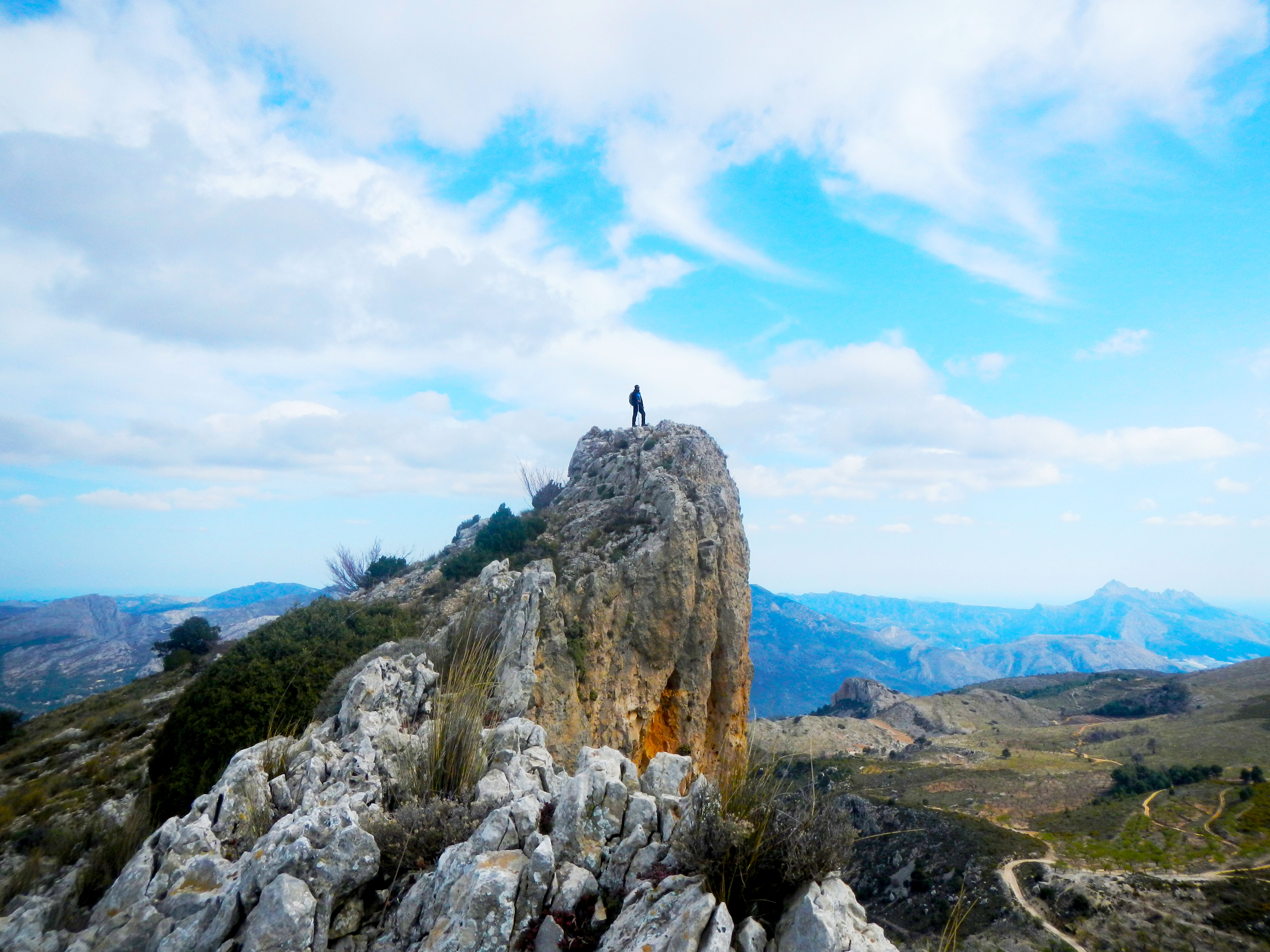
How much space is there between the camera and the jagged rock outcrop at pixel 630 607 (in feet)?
57.7

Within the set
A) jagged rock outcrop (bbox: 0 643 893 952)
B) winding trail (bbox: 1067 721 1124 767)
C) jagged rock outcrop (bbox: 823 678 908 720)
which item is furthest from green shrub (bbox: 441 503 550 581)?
jagged rock outcrop (bbox: 823 678 908 720)

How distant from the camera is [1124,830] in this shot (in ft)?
102

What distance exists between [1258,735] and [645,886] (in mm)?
63970

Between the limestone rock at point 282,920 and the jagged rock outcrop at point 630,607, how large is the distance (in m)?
8.59

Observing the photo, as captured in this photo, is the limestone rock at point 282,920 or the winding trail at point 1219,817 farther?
the winding trail at point 1219,817

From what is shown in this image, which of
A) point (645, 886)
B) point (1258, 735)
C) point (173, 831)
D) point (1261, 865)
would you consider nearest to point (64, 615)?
point (173, 831)

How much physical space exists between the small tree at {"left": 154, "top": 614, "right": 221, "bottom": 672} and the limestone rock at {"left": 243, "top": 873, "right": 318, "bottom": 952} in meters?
22.0

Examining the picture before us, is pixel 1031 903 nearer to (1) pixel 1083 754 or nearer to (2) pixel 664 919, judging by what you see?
(2) pixel 664 919

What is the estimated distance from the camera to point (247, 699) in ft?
44.8

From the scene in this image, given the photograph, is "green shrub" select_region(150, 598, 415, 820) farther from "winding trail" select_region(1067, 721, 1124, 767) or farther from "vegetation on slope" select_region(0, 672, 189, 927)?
"winding trail" select_region(1067, 721, 1124, 767)

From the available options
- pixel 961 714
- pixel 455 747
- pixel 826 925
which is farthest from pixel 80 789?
pixel 961 714

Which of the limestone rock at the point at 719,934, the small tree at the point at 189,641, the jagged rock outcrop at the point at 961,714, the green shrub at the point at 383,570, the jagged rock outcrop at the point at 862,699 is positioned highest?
the green shrub at the point at 383,570

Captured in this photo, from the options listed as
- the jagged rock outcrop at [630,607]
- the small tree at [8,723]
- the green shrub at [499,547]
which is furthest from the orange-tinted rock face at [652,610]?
the small tree at [8,723]

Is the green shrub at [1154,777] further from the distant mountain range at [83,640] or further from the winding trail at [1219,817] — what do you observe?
the distant mountain range at [83,640]
